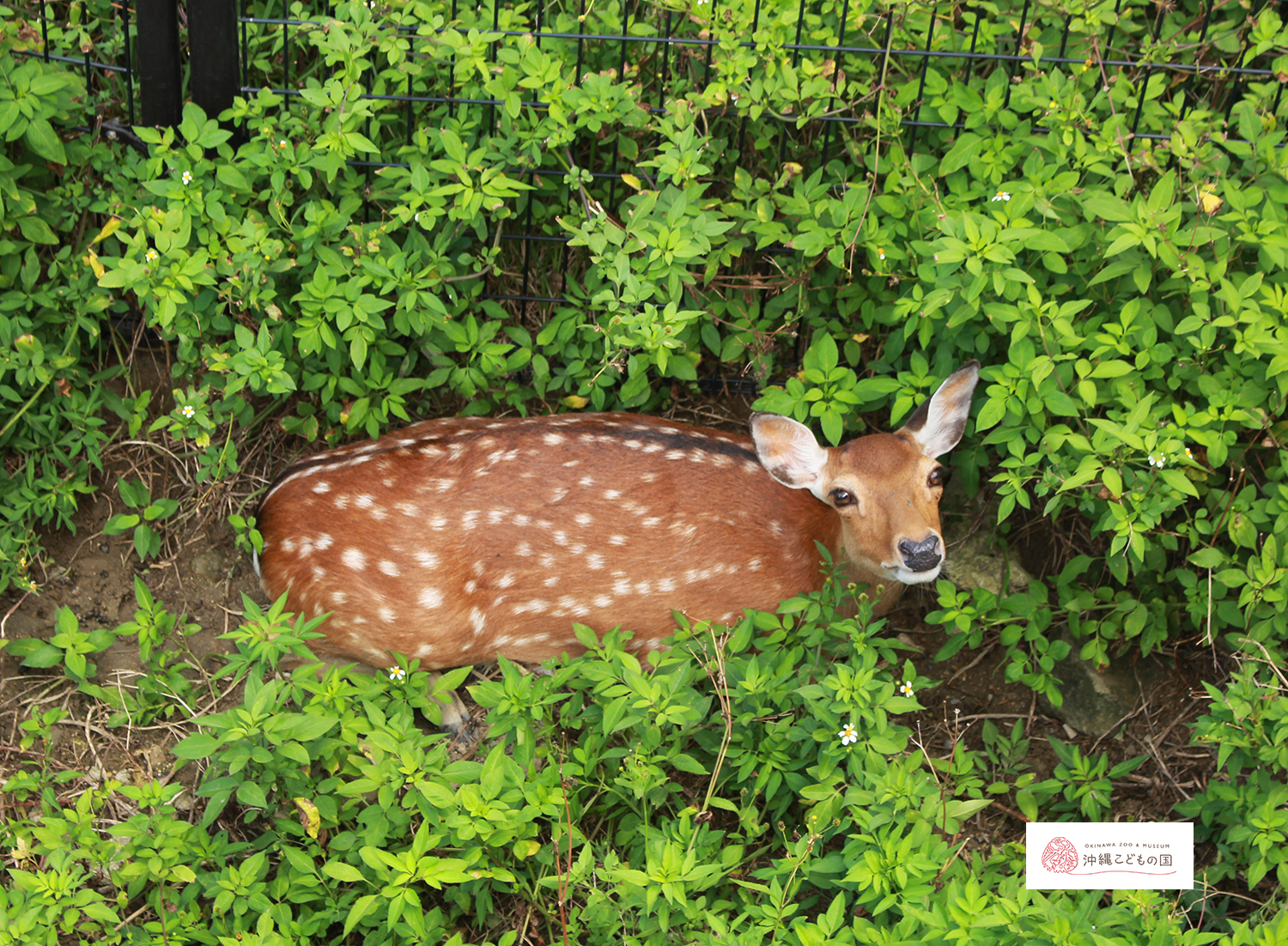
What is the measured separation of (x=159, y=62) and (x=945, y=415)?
2.99 meters

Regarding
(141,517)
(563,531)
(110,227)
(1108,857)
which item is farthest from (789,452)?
(110,227)

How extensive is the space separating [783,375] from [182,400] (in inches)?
85.2

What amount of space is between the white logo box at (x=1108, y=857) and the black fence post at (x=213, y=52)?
354cm

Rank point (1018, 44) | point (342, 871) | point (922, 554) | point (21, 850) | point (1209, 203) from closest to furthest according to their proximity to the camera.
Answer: point (342, 871) < point (21, 850) < point (1209, 203) < point (922, 554) < point (1018, 44)

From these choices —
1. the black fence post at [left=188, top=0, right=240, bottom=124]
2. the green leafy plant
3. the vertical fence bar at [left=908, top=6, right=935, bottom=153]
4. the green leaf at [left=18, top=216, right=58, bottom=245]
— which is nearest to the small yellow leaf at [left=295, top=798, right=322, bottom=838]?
the green leafy plant

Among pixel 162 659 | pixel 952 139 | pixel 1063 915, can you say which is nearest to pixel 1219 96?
pixel 952 139

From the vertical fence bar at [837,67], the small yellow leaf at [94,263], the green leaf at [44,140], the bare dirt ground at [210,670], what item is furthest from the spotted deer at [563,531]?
the green leaf at [44,140]

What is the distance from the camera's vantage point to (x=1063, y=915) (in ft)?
9.10

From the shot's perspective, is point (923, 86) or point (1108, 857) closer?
point (1108, 857)

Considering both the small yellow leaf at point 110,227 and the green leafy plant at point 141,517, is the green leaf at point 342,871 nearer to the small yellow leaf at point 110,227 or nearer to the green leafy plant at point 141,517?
the green leafy plant at point 141,517

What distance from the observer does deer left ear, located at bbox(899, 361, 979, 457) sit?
3738 mm

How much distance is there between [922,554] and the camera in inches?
146

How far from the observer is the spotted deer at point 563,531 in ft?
12.6

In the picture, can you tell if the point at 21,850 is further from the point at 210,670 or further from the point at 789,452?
the point at 789,452
